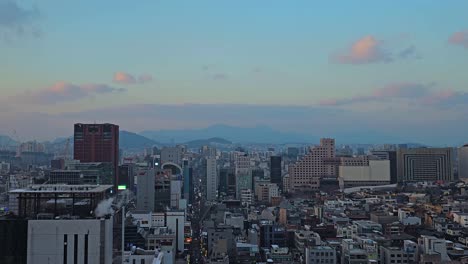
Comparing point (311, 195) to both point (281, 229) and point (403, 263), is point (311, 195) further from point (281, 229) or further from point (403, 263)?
point (403, 263)

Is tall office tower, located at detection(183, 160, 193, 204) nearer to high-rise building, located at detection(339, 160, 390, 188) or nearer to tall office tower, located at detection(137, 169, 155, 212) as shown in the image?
tall office tower, located at detection(137, 169, 155, 212)

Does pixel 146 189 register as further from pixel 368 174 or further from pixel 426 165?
pixel 426 165

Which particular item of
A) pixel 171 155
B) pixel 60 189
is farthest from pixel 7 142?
pixel 60 189

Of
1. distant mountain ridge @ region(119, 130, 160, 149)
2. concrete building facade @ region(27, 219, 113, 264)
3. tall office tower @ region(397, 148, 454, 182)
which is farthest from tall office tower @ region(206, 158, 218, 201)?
distant mountain ridge @ region(119, 130, 160, 149)

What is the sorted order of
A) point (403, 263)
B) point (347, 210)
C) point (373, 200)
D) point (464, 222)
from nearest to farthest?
point (403, 263) → point (464, 222) → point (347, 210) → point (373, 200)

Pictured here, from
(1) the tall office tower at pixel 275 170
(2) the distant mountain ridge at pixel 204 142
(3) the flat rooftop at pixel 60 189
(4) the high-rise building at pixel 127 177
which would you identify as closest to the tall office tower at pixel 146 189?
(4) the high-rise building at pixel 127 177

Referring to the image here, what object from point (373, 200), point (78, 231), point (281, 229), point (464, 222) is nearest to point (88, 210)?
point (78, 231)
